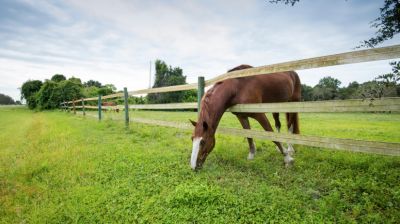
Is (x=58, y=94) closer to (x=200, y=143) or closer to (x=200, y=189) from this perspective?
(x=200, y=143)

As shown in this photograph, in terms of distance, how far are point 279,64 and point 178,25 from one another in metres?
15.7

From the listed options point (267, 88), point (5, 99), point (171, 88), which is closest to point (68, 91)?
point (171, 88)

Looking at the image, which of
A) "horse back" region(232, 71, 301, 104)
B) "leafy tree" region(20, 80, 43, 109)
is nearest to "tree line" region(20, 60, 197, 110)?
"leafy tree" region(20, 80, 43, 109)

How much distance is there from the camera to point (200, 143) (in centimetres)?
308

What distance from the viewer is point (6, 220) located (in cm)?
200

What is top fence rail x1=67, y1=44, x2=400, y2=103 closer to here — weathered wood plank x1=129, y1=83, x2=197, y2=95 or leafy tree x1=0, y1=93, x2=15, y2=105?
weathered wood plank x1=129, y1=83, x2=197, y2=95

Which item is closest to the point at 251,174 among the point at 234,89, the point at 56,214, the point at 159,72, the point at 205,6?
the point at 234,89

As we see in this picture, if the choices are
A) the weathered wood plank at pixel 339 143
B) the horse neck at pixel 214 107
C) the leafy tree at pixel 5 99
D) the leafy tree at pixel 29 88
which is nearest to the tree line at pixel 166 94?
the leafy tree at pixel 29 88

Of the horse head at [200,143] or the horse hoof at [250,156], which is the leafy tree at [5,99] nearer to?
the horse head at [200,143]

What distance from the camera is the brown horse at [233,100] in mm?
3133

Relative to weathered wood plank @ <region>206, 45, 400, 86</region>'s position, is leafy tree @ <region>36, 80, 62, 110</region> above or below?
above

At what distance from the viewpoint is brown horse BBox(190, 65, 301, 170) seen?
3133 mm

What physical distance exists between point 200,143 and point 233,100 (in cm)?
100

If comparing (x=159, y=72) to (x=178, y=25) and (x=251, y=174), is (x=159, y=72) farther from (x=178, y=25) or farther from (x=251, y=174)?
(x=251, y=174)
